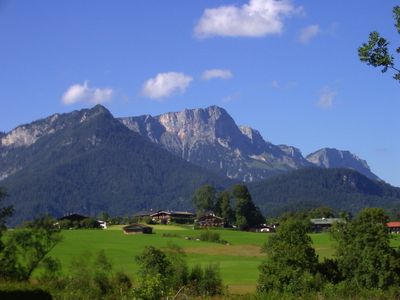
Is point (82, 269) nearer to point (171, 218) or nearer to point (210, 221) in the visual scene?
point (210, 221)

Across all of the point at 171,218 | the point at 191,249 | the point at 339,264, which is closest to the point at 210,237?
the point at 191,249

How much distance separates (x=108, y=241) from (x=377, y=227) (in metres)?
61.2

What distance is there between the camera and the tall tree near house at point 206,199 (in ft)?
549

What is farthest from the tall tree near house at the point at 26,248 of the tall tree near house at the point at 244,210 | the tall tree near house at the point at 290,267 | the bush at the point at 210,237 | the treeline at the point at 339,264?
the tall tree near house at the point at 244,210

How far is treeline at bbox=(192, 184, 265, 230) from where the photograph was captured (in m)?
159

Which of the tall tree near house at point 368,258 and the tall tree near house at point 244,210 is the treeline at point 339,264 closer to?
the tall tree near house at point 368,258

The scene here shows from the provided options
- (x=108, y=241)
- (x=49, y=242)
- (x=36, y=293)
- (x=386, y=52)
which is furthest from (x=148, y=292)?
(x=108, y=241)

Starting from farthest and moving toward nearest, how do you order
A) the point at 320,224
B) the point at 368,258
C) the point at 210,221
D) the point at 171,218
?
the point at 171,218, the point at 320,224, the point at 210,221, the point at 368,258

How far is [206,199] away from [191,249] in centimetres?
6878

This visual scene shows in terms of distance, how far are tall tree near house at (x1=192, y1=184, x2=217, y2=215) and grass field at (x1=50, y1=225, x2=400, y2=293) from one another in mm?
30176

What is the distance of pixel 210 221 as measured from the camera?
159750mm

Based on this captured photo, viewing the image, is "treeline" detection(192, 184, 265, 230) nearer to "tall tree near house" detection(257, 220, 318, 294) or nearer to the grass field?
the grass field

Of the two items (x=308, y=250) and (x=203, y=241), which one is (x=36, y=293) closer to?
(x=308, y=250)

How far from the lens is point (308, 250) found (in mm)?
54250
